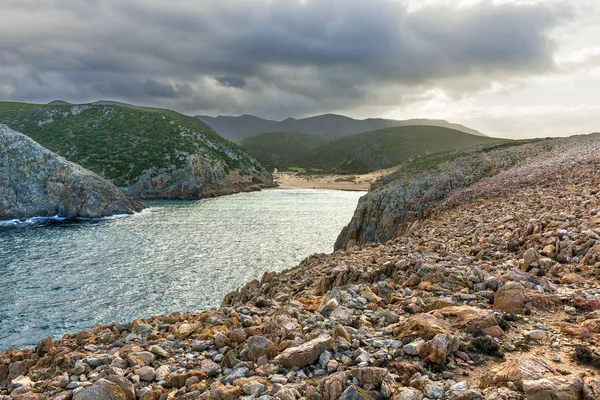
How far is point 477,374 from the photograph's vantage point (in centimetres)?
692

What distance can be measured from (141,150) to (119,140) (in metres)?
13.8

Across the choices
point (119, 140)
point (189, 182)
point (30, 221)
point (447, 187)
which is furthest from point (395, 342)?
point (119, 140)

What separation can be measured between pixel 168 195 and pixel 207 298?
301 feet

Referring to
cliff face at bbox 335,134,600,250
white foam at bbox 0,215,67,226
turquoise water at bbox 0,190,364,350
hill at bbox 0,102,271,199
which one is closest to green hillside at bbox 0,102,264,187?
hill at bbox 0,102,271,199

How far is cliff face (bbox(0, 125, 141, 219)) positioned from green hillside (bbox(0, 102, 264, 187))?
32343 millimetres

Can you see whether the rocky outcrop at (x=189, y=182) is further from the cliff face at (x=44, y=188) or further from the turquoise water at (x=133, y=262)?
the turquoise water at (x=133, y=262)

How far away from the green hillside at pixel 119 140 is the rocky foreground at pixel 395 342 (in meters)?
117

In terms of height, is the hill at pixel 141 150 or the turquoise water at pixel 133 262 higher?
the hill at pixel 141 150

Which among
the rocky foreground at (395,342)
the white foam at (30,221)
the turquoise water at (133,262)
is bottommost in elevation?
the turquoise water at (133,262)

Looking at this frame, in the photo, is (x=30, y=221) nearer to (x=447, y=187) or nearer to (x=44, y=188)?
(x=44, y=188)

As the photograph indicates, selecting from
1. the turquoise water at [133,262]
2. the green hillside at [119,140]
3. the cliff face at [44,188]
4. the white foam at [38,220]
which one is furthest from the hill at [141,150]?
the turquoise water at [133,262]

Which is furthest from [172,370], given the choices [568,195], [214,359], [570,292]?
[568,195]

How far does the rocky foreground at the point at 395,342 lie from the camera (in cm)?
655

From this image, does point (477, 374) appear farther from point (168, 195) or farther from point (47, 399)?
point (168, 195)
